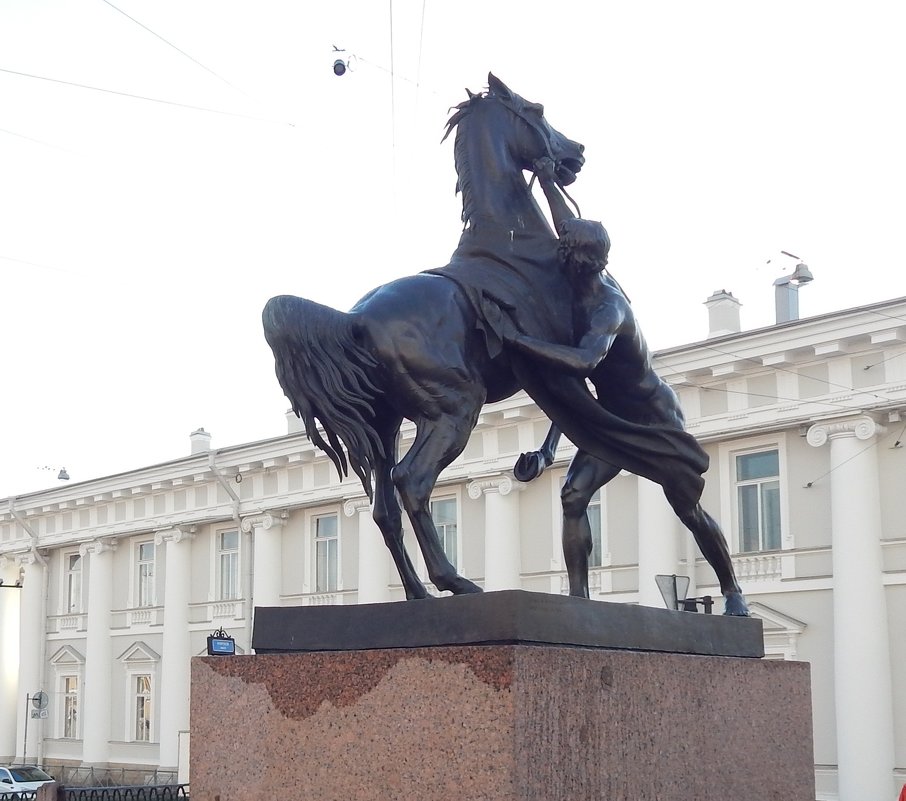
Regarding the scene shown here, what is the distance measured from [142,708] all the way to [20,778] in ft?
11.6

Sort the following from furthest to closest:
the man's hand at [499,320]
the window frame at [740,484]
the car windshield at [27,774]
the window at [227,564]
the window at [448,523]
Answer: the window at [227,564]
the car windshield at [27,774]
the window at [448,523]
the window frame at [740,484]
the man's hand at [499,320]

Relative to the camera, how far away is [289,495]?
26266 millimetres

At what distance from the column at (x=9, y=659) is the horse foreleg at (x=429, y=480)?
98.5ft

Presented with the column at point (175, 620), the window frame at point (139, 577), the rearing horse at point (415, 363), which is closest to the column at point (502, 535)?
the column at point (175, 620)

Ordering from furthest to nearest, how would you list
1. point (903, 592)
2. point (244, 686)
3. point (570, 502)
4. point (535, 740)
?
point (903, 592) → point (570, 502) → point (244, 686) → point (535, 740)

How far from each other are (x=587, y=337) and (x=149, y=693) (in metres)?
26.1

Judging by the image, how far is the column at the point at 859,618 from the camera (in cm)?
1725

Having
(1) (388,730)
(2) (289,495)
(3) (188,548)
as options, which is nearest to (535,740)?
(1) (388,730)

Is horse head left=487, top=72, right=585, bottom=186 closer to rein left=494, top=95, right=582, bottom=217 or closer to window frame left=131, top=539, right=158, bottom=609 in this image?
rein left=494, top=95, right=582, bottom=217

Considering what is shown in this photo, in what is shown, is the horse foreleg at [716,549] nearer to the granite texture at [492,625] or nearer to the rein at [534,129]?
the granite texture at [492,625]

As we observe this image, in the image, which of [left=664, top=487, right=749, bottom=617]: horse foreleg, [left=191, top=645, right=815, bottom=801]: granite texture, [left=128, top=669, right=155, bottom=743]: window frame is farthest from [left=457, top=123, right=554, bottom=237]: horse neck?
[left=128, top=669, right=155, bottom=743]: window frame

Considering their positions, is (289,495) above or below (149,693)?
above

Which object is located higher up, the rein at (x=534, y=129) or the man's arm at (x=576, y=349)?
the rein at (x=534, y=129)

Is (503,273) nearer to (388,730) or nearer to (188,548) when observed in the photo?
(388,730)
